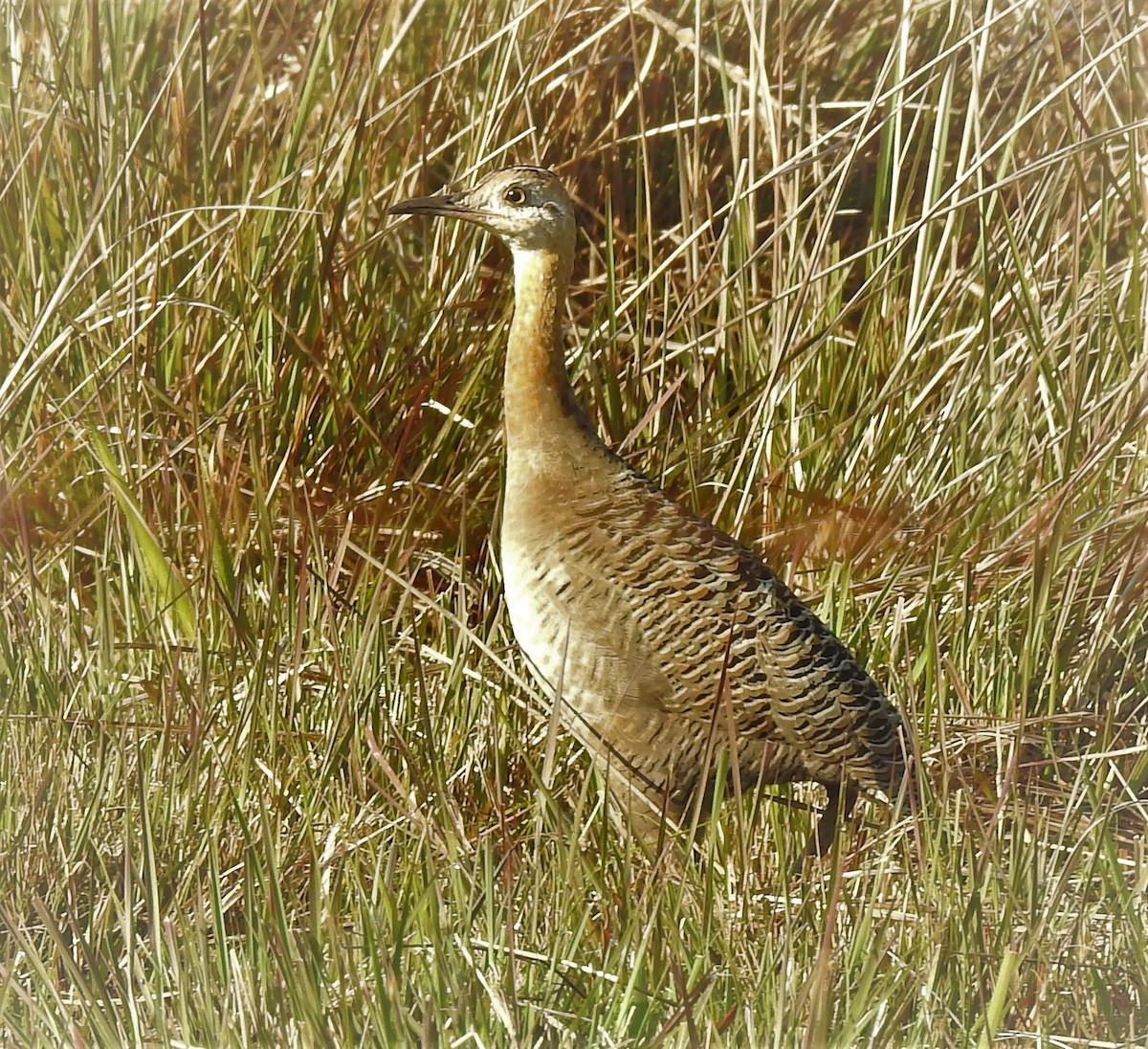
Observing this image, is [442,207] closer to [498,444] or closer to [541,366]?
[541,366]

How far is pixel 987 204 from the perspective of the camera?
3.05 m

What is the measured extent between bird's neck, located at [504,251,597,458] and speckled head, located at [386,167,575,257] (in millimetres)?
31

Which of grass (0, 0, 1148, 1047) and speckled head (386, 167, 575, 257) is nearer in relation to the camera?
grass (0, 0, 1148, 1047)

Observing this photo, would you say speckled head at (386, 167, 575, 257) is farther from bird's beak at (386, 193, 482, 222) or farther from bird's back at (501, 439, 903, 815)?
bird's back at (501, 439, 903, 815)

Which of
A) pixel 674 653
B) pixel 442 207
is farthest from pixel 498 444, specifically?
pixel 674 653

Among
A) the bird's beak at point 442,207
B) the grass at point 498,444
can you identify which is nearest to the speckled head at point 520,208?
the bird's beak at point 442,207

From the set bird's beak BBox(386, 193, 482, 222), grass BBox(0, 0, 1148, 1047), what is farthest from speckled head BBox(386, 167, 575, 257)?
grass BBox(0, 0, 1148, 1047)

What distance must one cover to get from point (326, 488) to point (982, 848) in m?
1.50

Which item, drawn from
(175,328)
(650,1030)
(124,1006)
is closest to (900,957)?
(650,1030)

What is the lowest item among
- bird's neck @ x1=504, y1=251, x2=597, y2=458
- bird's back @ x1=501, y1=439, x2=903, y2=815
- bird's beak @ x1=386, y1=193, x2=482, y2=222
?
bird's back @ x1=501, y1=439, x2=903, y2=815

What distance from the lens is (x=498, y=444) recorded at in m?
3.11

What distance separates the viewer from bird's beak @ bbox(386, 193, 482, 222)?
2625 millimetres

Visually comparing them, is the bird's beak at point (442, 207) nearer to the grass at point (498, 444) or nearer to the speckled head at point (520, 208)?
the speckled head at point (520, 208)

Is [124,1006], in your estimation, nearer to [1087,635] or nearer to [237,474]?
[237,474]
